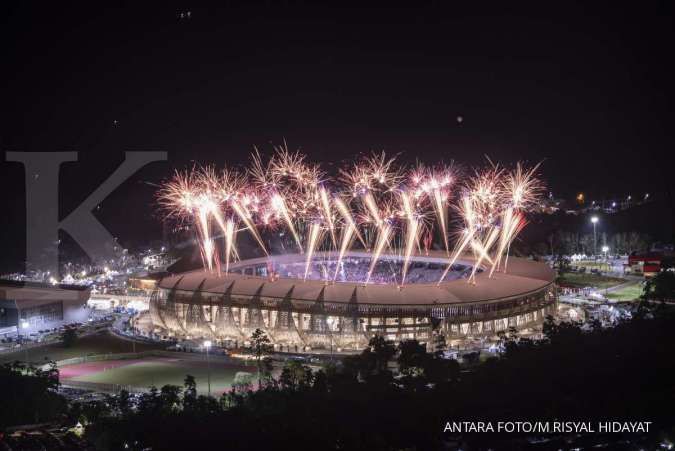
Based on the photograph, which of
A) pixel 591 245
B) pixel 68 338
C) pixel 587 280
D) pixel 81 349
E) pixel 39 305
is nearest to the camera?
pixel 81 349

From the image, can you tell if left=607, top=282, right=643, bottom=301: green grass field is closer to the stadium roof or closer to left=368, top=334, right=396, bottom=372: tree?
the stadium roof

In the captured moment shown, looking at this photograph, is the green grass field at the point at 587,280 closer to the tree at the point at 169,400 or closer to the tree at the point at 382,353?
the tree at the point at 382,353

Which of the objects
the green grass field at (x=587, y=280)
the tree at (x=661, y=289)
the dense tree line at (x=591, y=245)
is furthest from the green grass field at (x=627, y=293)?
the dense tree line at (x=591, y=245)

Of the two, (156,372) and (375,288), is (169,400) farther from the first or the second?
(375,288)

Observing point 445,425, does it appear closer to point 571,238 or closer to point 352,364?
point 352,364

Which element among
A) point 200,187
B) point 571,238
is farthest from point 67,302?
point 571,238

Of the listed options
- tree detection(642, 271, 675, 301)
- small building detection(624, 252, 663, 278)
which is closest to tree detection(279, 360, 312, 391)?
tree detection(642, 271, 675, 301)

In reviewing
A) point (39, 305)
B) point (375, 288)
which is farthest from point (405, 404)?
point (39, 305)
